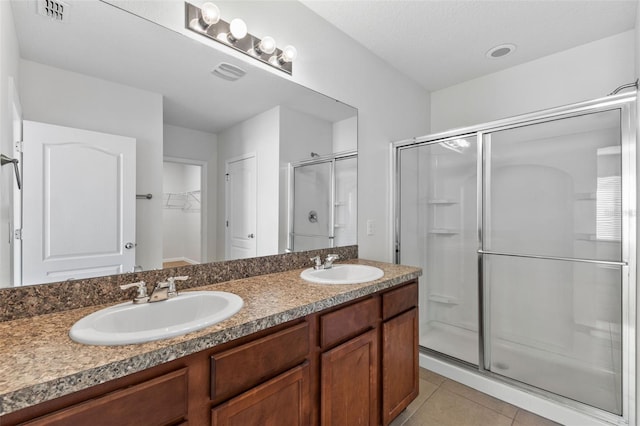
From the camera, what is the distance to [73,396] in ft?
2.09

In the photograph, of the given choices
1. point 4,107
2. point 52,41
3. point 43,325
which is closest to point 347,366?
point 43,325

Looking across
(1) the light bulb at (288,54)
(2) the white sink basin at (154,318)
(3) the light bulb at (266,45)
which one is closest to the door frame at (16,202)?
(2) the white sink basin at (154,318)

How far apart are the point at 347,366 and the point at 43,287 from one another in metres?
1.19

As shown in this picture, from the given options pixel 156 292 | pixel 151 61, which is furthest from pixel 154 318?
pixel 151 61

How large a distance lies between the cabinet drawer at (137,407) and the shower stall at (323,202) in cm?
106

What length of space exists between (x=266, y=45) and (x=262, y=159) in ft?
1.97

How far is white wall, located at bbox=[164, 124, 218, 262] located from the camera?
135 centimetres

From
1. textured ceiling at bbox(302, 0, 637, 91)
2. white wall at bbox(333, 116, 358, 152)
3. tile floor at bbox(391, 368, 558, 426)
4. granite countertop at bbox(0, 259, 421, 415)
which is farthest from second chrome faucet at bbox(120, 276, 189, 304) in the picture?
textured ceiling at bbox(302, 0, 637, 91)

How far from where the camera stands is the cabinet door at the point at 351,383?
119 centimetres

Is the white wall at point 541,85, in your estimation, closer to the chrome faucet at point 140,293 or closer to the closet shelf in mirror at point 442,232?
the closet shelf in mirror at point 442,232

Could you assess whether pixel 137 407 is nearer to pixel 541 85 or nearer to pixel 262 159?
pixel 262 159

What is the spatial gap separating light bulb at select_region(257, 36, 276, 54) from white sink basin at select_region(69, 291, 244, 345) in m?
1.26

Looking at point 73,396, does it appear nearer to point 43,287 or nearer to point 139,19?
point 43,287

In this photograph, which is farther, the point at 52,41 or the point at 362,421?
the point at 362,421
